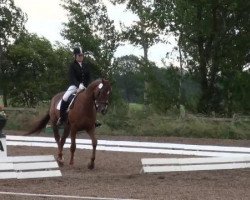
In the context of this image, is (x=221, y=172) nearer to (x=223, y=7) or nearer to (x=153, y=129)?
(x=153, y=129)

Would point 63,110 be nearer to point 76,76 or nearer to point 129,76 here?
point 76,76

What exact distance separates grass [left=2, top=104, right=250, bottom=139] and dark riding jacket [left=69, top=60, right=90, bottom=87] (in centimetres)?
753

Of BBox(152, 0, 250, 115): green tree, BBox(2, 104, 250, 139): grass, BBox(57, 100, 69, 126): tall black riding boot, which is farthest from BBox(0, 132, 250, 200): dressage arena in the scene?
BBox(152, 0, 250, 115): green tree

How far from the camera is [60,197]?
25.2ft

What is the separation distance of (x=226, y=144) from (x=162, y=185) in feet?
28.0

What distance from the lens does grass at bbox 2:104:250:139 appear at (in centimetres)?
1956

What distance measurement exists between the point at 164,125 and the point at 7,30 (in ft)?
62.0

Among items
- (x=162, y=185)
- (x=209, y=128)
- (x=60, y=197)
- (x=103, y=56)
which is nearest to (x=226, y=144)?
(x=209, y=128)

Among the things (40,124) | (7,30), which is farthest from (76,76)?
(7,30)

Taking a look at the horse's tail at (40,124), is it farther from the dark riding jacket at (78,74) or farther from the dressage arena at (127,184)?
the dark riding jacket at (78,74)

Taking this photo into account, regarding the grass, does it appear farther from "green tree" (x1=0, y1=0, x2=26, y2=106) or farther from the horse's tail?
"green tree" (x1=0, y1=0, x2=26, y2=106)

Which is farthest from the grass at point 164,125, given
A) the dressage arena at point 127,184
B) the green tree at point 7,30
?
the green tree at point 7,30

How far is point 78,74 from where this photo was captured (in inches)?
471

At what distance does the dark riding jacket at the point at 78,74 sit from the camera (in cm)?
1191
